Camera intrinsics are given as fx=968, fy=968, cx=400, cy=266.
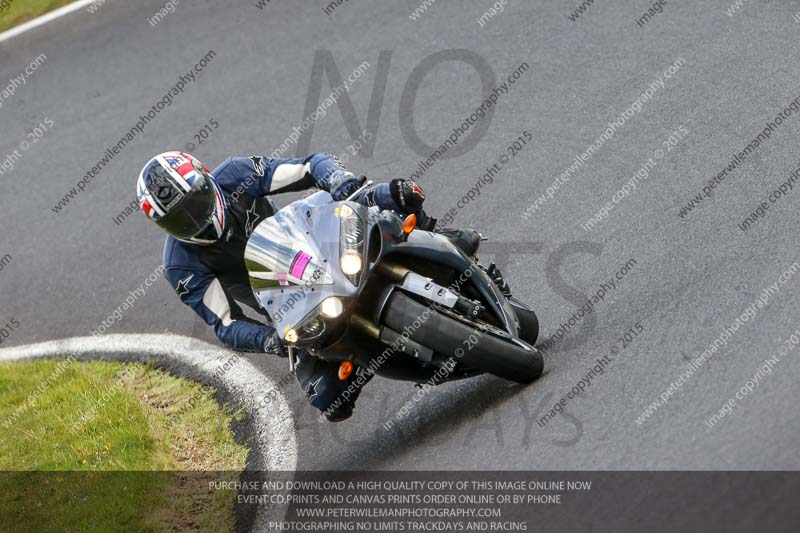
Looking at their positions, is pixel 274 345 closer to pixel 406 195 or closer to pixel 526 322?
pixel 406 195

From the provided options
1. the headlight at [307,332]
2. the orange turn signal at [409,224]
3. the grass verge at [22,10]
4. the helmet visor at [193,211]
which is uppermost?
the orange turn signal at [409,224]

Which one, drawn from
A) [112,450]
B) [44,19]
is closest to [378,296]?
[112,450]

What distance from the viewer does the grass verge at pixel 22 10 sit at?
43.2 feet

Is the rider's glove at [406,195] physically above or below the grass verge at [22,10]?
above

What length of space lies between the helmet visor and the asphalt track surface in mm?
1988

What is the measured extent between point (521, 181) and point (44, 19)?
25.5 ft

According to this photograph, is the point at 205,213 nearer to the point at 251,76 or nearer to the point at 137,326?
the point at 137,326

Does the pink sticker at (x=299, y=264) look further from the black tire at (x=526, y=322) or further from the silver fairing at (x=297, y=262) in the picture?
the black tire at (x=526, y=322)

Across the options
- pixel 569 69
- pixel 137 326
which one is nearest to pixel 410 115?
pixel 569 69

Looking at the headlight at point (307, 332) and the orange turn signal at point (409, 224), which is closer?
the headlight at point (307, 332)

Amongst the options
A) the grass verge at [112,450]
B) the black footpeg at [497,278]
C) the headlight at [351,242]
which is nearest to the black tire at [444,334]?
the headlight at [351,242]

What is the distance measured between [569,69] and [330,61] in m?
2.82

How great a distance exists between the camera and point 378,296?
18.9 feet

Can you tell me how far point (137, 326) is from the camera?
30.2ft
